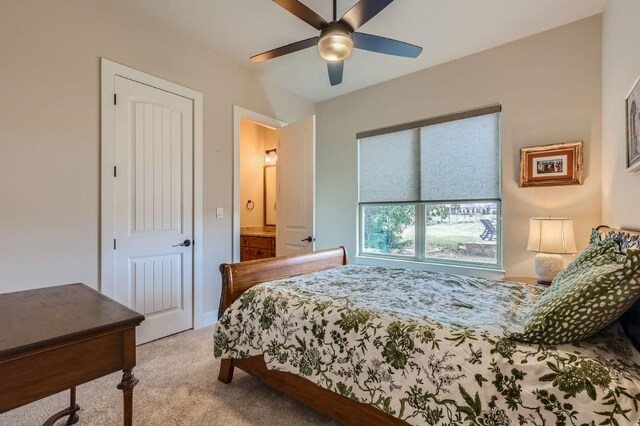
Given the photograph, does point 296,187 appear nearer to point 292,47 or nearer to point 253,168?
point 292,47

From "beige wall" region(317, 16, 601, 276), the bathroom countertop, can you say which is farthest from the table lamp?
the bathroom countertop

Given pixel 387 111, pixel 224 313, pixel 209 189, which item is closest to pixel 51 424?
pixel 224 313

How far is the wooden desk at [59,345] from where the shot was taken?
931mm

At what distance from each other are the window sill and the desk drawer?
305 cm

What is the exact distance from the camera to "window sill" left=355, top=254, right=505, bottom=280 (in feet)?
10.3

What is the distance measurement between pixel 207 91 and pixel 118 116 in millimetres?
934

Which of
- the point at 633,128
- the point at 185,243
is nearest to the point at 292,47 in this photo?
the point at 185,243

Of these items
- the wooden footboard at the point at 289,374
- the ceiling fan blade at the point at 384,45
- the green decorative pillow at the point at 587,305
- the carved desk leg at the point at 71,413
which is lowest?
the carved desk leg at the point at 71,413

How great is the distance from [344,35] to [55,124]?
2119 millimetres

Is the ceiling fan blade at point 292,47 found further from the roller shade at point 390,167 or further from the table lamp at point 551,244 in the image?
the table lamp at point 551,244

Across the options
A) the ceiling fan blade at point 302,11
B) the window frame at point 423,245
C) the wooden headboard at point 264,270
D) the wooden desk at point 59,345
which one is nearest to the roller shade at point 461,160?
the window frame at point 423,245

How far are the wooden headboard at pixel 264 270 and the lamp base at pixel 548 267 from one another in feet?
5.37

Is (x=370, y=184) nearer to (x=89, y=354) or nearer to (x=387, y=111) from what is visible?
(x=387, y=111)

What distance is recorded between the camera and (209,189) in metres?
3.23
